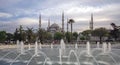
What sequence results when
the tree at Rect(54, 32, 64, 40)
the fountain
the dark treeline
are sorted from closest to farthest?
1. the fountain
2. the dark treeline
3. the tree at Rect(54, 32, 64, 40)

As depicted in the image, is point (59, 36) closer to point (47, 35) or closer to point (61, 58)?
point (47, 35)

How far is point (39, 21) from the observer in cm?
10838

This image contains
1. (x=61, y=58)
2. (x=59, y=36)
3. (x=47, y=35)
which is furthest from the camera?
(x=59, y=36)

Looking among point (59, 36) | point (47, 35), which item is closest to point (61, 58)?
point (47, 35)

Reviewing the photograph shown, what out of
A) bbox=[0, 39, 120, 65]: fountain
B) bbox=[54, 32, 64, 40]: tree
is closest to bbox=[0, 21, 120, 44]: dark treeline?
bbox=[54, 32, 64, 40]: tree

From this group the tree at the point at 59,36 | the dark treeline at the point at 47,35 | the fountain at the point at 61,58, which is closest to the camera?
the fountain at the point at 61,58

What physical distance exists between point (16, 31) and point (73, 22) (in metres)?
27.0

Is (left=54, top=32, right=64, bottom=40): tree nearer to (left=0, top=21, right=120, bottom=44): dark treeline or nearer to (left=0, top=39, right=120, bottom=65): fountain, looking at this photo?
(left=0, top=21, right=120, bottom=44): dark treeline

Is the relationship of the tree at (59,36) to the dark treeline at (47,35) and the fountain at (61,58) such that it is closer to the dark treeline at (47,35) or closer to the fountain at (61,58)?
the dark treeline at (47,35)

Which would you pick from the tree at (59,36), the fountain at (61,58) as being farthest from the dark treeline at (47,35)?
the fountain at (61,58)

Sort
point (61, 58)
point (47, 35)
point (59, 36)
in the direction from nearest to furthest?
point (61, 58)
point (47, 35)
point (59, 36)

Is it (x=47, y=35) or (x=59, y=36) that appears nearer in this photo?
(x=47, y=35)

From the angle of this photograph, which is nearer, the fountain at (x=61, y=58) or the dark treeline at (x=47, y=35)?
the fountain at (x=61, y=58)

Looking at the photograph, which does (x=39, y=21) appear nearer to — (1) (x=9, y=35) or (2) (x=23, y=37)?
(1) (x=9, y=35)
